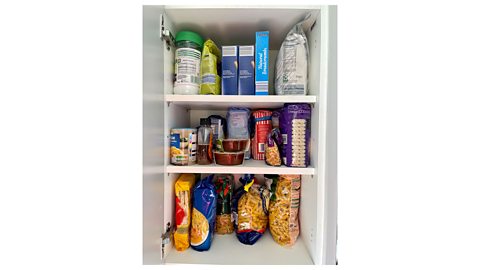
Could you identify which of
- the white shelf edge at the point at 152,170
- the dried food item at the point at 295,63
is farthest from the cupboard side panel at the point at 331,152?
the white shelf edge at the point at 152,170

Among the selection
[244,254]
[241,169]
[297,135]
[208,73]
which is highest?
[208,73]

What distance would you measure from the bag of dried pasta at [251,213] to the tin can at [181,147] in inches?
10.8

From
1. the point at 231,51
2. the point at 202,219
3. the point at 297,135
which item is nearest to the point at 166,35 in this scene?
the point at 231,51

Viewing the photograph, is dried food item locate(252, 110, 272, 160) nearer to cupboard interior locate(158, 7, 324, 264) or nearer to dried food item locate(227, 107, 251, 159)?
dried food item locate(227, 107, 251, 159)

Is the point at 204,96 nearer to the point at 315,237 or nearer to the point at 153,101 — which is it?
the point at 153,101

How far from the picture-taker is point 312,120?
743 millimetres

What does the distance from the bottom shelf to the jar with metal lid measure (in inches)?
24.1

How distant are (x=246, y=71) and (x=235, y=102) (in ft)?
0.44

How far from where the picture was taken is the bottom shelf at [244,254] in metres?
0.75

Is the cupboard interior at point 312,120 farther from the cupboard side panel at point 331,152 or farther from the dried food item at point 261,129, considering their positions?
the dried food item at point 261,129

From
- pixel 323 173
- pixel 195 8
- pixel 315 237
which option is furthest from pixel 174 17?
pixel 315 237

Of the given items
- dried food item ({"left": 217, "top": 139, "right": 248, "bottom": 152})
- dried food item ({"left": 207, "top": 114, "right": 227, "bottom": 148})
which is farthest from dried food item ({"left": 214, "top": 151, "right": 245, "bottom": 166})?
dried food item ({"left": 207, "top": 114, "right": 227, "bottom": 148})

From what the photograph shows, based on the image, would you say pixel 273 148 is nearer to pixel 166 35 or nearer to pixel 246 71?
pixel 246 71

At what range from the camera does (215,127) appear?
888 millimetres
